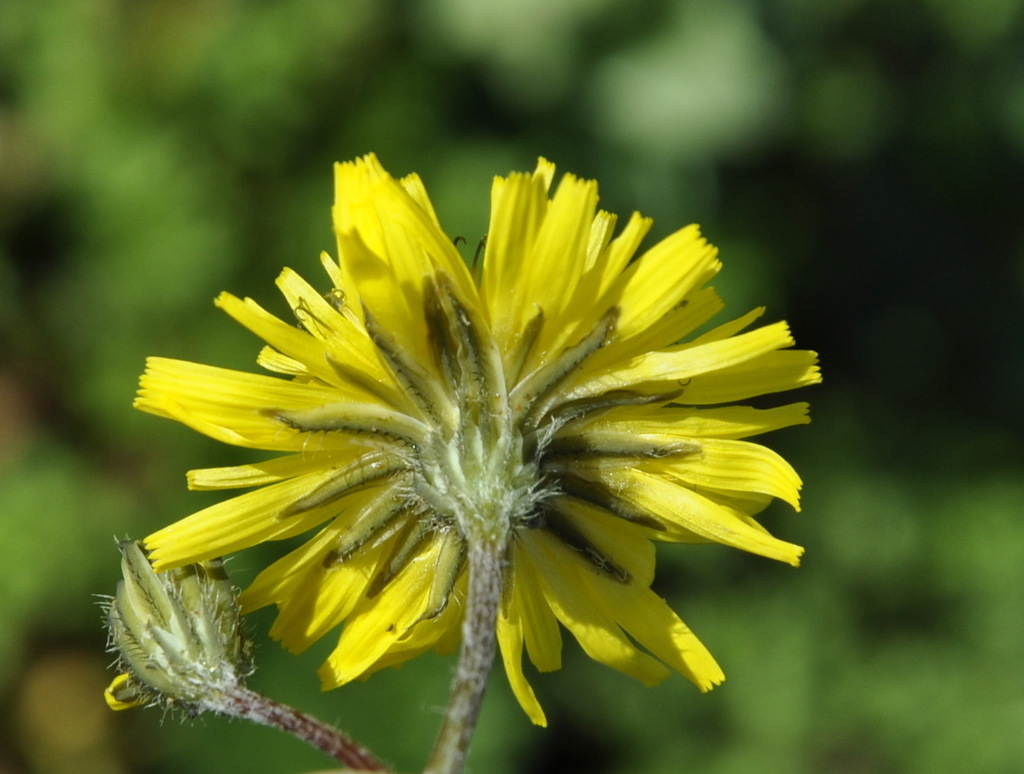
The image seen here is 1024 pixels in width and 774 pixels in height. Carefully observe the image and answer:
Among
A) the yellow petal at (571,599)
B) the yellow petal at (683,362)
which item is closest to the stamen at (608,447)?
the yellow petal at (683,362)

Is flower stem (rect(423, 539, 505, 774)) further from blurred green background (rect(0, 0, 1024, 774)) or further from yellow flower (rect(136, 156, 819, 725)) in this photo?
blurred green background (rect(0, 0, 1024, 774))

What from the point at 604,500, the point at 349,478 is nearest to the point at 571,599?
the point at 604,500

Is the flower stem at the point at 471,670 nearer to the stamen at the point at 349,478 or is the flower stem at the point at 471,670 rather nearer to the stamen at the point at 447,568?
the stamen at the point at 447,568

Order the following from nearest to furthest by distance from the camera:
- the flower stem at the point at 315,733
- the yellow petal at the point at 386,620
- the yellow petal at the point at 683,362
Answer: the flower stem at the point at 315,733 → the yellow petal at the point at 683,362 → the yellow petal at the point at 386,620

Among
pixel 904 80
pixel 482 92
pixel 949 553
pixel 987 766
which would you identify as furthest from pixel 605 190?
pixel 987 766

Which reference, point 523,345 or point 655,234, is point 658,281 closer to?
point 523,345

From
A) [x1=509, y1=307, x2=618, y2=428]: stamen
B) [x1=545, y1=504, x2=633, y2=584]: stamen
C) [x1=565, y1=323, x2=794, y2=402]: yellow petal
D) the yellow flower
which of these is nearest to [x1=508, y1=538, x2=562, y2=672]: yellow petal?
the yellow flower
